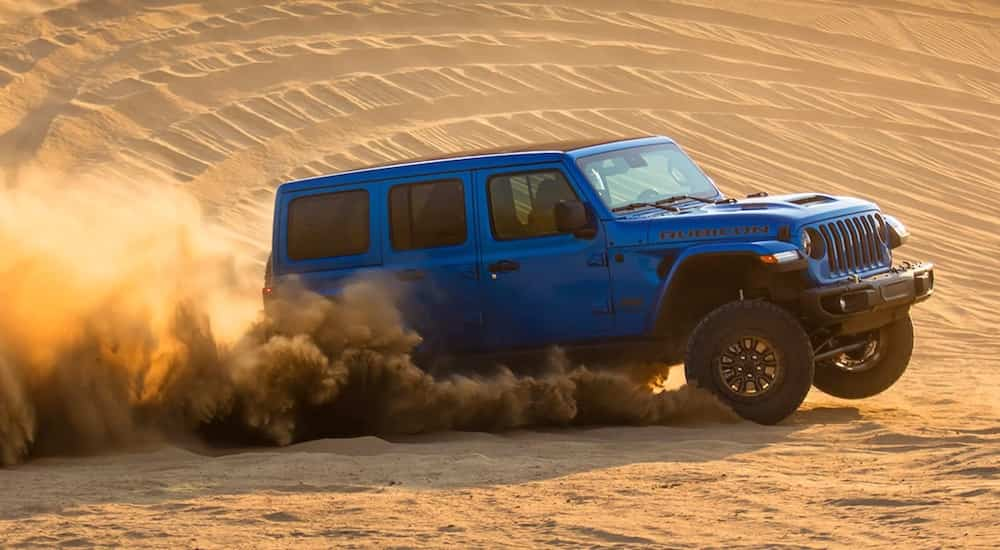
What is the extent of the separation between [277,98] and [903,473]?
13.8 meters

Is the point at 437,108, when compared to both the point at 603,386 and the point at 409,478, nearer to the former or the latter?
the point at 603,386

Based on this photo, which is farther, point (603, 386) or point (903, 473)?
point (603, 386)

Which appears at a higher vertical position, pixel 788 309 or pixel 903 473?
pixel 788 309

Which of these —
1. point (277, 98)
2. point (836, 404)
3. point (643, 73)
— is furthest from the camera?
point (643, 73)

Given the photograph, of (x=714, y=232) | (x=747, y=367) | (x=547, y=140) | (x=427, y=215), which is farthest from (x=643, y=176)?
(x=547, y=140)

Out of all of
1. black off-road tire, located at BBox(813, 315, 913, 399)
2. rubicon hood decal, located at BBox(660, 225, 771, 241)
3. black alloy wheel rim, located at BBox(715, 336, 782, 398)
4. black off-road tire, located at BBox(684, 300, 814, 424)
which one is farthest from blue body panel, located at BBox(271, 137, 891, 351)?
black off-road tire, located at BBox(813, 315, 913, 399)

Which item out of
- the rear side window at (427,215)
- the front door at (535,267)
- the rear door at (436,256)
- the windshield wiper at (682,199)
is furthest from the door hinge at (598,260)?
the rear side window at (427,215)

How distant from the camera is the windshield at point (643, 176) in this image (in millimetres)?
9719

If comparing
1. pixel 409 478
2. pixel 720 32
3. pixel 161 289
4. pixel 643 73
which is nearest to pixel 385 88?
pixel 643 73

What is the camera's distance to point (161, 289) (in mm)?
10062

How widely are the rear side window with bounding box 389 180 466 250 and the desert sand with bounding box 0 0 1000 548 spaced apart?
1185 mm

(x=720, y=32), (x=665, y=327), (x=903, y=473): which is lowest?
(x=903, y=473)

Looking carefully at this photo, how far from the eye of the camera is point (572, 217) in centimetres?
932

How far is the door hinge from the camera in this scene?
946 centimetres
